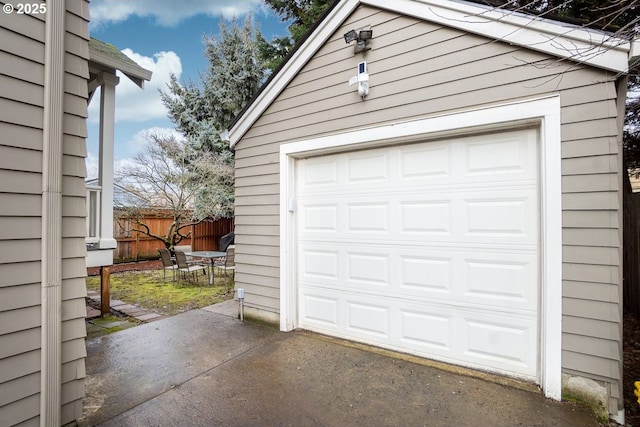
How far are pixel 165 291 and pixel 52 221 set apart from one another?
17.0 feet

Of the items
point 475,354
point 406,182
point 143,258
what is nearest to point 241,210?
point 406,182

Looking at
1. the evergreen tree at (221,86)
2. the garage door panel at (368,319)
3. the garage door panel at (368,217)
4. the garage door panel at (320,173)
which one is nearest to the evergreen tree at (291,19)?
the evergreen tree at (221,86)

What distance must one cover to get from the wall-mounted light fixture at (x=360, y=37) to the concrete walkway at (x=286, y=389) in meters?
3.55

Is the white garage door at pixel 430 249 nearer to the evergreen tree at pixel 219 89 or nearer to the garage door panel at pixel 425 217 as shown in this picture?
the garage door panel at pixel 425 217

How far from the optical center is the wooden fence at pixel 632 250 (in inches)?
167

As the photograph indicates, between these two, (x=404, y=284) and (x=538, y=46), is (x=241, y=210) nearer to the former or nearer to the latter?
(x=404, y=284)

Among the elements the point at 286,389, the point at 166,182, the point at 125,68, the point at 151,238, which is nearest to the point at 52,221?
the point at 286,389

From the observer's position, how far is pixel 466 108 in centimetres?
305

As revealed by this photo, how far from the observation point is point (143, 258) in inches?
445

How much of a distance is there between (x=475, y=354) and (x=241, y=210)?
3.54 m

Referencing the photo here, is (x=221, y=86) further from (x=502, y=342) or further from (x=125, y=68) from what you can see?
(x=502, y=342)

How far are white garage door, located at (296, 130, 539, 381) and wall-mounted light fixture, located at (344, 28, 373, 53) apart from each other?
1193 mm

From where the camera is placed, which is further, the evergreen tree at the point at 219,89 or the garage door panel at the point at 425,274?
the evergreen tree at the point at 219,89

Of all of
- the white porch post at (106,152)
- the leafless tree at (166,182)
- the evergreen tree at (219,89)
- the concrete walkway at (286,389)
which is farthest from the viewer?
the evergreen tree at (219,89)
